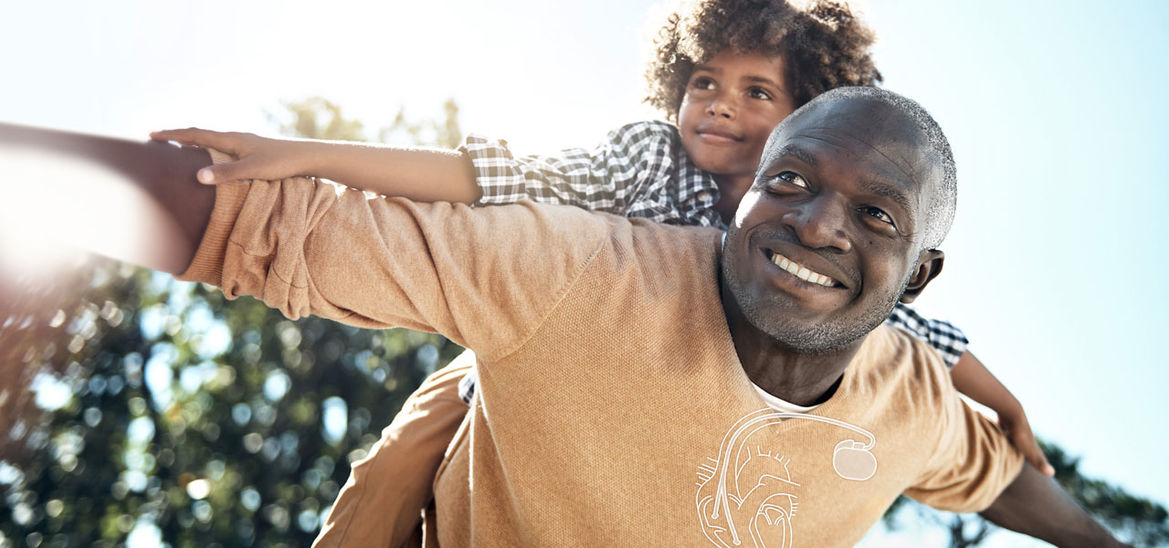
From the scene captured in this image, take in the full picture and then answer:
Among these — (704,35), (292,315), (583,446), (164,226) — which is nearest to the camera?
(164,226)

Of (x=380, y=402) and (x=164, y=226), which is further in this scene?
(x=380, y=402)

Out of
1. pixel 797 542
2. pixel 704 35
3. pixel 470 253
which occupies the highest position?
pixel 704 35

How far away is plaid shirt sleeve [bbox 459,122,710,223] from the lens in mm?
2637

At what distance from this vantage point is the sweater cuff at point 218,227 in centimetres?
201

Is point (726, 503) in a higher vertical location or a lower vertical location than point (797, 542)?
higher

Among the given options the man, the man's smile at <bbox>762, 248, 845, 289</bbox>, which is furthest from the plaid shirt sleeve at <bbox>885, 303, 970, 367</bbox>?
the man's smile at <bbox>762, 248, 845, 289</bbox>

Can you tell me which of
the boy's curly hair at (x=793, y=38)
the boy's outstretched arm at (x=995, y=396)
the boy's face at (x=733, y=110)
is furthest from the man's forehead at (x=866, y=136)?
the boy's outstretched arm at (x=995, y=396)

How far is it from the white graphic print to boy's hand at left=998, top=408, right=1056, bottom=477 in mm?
1212

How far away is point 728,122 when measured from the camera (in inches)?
132

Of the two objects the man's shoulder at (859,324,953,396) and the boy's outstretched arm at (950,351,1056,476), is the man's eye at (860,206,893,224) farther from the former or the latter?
the boy's outstretched arm at (950,351,1056,476)

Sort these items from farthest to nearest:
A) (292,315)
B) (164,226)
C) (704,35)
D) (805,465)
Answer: (704,35) → (805,465) → (292,315) → (164,226)

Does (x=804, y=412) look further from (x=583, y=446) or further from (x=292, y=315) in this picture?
(x=292, y=315)

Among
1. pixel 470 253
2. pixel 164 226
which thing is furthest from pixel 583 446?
pixel 164 226

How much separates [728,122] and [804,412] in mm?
1170
